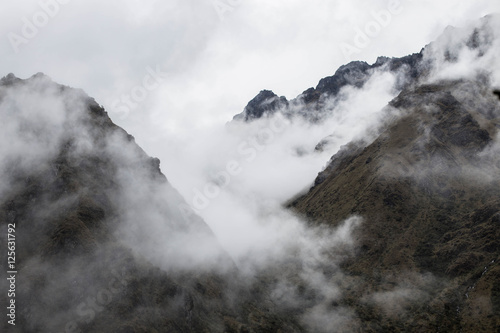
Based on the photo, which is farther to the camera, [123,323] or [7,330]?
[123,323]

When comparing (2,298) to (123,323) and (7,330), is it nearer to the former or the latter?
(7,330)

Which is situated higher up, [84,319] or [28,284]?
[28,284]

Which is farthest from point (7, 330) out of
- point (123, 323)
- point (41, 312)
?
point (123, 323)

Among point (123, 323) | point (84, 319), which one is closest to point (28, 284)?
point (84, 319)

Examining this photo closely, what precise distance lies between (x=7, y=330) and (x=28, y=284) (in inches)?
862

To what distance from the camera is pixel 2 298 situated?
631 ft

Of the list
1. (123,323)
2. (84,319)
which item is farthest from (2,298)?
(123,323)

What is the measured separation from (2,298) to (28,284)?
38.2 feet

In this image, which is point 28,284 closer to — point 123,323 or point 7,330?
point 7,330

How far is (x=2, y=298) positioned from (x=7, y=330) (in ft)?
55.9

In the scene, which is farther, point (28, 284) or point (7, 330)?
point (28, 284)

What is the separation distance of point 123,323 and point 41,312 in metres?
36.9

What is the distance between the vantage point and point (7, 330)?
182m

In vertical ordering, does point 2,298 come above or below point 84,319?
above
